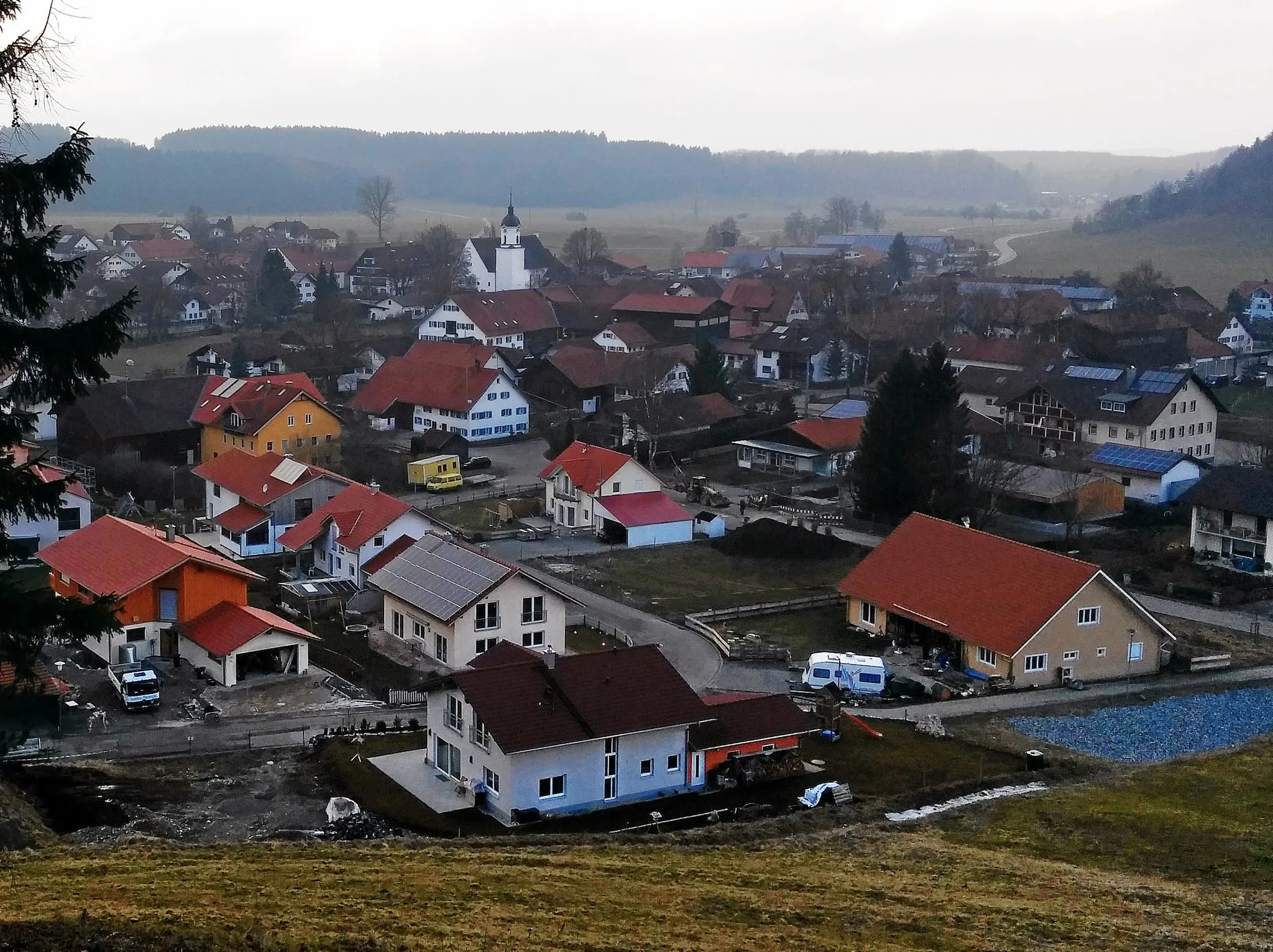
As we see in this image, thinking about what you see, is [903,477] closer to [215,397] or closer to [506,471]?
[506,471]

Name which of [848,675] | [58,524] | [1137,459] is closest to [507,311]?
[1137,459]

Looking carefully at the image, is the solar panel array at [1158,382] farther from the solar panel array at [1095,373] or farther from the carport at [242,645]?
the carport at [242,645]

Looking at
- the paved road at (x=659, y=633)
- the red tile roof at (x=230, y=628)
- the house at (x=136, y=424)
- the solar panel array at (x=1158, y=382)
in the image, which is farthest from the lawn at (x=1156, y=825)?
the house at (x=136, y=424)

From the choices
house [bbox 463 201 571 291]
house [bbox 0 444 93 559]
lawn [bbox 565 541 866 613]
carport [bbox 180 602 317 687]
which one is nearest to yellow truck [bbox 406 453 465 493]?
lawn [bbox 565 541 866 613]

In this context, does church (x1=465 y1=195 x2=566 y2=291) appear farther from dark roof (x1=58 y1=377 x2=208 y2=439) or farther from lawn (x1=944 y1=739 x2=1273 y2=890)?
lawn (x1=944 y1=739 x2=1273 y2=890)

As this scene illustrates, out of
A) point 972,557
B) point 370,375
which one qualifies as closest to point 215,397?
point 370,375

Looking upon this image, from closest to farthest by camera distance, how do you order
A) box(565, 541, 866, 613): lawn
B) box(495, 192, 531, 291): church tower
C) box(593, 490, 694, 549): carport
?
box(565, 541, 866, 613): lawn → box(593, 490, 694, 549): carport → box(495, 192, 531, 291): church tower

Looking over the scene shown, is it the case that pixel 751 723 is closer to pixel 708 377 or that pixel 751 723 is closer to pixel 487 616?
pixel 487 616
